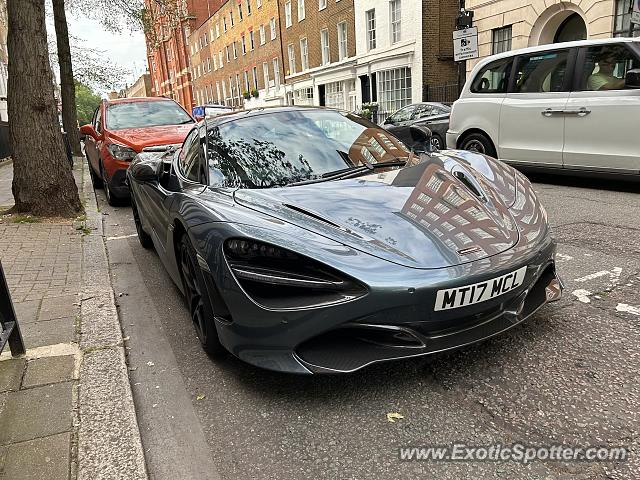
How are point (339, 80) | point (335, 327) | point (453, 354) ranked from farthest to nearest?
point (339, 80) < point (453, 354) < point (335, 327)

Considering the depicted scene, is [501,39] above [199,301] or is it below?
above

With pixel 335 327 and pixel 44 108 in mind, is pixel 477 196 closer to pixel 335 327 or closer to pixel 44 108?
pixel 335 327

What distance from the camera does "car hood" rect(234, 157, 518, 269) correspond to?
7.25 feet

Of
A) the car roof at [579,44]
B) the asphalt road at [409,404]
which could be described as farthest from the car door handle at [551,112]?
the asphalt road at [409,404]

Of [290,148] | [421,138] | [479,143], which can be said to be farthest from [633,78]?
[290,148]

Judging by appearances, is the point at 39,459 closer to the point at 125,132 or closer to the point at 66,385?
the point at 66,385

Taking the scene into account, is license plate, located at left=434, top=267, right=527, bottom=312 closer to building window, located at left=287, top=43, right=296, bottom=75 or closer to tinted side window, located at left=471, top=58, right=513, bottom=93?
tinted side window, located at left=471, top=58, right=513, bottom=93

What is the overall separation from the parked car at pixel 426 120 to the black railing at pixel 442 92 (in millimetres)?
8349

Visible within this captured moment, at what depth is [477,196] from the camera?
276 centimetres

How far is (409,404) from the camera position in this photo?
2.21 metres

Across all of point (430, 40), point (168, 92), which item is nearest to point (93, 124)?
point (430, 40)

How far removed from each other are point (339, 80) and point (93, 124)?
20478 millimetres

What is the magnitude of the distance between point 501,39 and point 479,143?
38.3ft

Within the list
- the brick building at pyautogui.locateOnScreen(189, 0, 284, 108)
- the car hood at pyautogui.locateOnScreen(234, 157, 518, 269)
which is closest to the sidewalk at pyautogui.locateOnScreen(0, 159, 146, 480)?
the car hood at pyautogui.locateOnScreen(234, 157, 518, 269)
